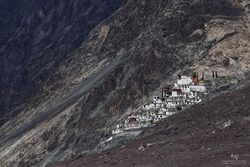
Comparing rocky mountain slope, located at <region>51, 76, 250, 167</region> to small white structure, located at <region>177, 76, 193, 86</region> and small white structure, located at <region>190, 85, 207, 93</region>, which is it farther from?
small white structure, located at <region>177, 76, 193, 86</region>

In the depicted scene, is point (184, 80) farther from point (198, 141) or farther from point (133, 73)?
point (198, 141)

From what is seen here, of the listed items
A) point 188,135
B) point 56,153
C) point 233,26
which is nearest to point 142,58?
point 233,26

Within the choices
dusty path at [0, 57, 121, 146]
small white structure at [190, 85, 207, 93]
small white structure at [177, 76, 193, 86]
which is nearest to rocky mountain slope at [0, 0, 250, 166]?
dusty path at [0, 57, 121, 146]

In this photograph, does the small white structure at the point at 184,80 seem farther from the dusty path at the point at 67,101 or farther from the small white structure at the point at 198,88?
the dusty path at the point at 67,101

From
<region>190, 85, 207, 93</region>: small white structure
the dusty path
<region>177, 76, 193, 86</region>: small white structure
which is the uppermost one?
<region>177, 76, 193, 86</region>: small white structure

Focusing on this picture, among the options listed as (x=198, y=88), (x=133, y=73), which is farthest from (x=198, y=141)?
(x=133, y=73)

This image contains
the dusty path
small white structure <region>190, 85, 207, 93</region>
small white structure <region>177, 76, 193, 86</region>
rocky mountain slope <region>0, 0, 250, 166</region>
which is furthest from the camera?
the dusty path

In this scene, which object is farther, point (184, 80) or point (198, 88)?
point (184, 80)
